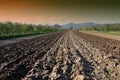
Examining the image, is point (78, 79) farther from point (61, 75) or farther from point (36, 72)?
point (36, 72)

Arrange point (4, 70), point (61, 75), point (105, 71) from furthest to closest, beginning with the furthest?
point (105, 71), point (4, 70), point (61, 75)

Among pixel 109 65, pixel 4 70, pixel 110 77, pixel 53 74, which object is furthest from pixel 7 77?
pixel 109 65

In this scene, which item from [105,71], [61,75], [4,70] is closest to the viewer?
[61,75]

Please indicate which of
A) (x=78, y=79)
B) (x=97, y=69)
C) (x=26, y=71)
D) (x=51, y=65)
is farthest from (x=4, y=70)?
(x=97, y=69)

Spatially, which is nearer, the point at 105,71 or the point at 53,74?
the point at 53,74

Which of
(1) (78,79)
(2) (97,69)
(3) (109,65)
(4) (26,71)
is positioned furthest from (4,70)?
(3) (109,65)

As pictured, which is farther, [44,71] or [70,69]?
[70,69]

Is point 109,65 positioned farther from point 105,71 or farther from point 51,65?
point 51,65

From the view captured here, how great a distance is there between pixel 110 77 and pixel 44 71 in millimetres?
3267

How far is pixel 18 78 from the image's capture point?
10.0 m

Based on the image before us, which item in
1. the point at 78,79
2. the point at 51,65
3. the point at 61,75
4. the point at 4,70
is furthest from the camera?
the point at 51,65

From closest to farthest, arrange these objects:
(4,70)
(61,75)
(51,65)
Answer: (61,75), (4,70), (51,65)

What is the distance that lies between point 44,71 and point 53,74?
34.5 inches

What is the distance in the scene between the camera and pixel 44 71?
37.6 ft
